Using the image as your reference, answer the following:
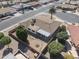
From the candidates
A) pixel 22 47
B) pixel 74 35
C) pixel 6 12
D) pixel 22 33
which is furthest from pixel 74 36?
pixel 6 12

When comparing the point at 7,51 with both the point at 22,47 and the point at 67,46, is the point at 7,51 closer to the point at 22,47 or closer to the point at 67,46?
the point at 22,47

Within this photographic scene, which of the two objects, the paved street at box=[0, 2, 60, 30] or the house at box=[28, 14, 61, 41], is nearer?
the house at box=[28, 14, 61, 41]

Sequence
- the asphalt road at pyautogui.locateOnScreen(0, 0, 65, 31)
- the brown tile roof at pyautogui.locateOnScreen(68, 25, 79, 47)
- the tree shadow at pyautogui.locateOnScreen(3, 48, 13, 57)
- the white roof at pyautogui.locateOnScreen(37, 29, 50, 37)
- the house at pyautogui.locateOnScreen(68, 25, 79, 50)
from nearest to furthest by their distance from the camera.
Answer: the tree shadow at pyautogui.locateOnScreen(3, 48, 13, 57) < the house at pyautogui.locateOnScreen(68, 25, 79, 50) < the brown tile roof at pyautogui.locateOnScreen(68, 25, 79, 47) < the white roof at pyautogui.locateOnScreen(37, 29, 50, 37) < the asphalt road at pyautogui.locateOnScreen(0, 0, 65, 31)

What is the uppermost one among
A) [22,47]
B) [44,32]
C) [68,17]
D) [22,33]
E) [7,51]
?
[22,33]

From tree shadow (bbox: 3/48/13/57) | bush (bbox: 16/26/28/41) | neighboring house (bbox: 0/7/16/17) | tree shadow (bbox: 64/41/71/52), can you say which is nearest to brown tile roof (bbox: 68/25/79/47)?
tree shadow (bbox: 64/41/71/52)

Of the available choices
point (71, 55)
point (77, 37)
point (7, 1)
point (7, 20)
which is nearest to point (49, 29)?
point (77, 37)

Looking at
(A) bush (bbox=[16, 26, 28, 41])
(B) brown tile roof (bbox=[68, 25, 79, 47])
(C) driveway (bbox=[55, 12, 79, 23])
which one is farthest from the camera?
(C) driveway (bbox=[55, 12, 79, 23])

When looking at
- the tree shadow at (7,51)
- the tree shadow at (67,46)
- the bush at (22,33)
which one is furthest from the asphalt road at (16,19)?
the tree shadow at (67,46)

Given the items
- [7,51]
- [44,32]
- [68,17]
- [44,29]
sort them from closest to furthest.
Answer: [7,51] < [44,32] < [44,29] < [68,17]

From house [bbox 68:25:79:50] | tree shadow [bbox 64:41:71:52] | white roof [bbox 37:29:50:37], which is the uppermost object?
white roof [bbox 37:29:50:37]

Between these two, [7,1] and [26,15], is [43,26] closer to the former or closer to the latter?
[26,15]

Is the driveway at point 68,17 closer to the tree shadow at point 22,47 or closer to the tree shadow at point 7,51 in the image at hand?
the tree shadow at point 22,47

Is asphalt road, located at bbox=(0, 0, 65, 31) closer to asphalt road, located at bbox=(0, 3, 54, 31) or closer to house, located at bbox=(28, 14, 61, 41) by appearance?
asphalt road, located at bbox=(0, 3, 54, 31)
